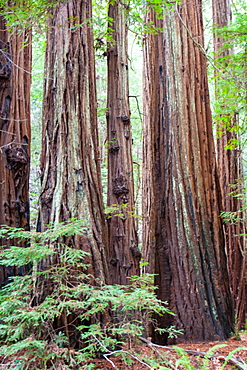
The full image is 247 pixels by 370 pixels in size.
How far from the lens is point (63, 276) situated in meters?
2.74

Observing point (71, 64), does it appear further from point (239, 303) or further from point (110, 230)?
point (239, 303)

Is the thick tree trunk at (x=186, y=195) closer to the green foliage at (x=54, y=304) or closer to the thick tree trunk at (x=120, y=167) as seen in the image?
the thick tree trunk at (x=120, y=167)

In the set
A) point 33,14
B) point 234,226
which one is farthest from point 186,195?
point 234,226

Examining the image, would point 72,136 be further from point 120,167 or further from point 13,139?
point 120,167

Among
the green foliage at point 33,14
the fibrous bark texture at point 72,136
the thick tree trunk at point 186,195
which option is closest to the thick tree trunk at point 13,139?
the green foliage at point 33,14

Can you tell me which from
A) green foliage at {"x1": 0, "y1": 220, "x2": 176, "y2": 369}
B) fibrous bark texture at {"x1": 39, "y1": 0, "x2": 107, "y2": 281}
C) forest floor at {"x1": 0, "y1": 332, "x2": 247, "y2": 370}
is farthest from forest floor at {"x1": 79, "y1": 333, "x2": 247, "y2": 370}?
fibrous bark texture at {"x1": 39, "y1": 0, "x2": 107, "y2": 281}

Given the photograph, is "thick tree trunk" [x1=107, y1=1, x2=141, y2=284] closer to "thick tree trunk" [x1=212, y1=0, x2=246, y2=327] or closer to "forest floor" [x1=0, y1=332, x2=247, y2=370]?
"forest floor" [x1=0, y1=332, x2=247, y2=370]

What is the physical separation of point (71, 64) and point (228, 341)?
13.2 feet

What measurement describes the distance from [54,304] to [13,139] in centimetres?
304

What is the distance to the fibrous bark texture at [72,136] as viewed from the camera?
10.9 ft

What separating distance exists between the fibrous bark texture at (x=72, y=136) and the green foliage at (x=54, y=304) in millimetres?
322

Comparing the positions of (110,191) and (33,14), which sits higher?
(33,14)

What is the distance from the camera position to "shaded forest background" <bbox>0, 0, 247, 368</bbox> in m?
2.76

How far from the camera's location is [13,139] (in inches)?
196
